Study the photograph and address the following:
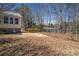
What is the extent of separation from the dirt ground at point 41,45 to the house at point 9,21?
5.3 inches

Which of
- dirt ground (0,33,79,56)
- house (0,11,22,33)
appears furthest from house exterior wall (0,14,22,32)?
dirt ground (0,33,79,56)

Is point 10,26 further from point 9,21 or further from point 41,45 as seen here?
point 41,45

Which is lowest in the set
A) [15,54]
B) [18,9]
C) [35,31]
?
[15,54]

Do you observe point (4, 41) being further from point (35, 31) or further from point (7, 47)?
point (35, 31)

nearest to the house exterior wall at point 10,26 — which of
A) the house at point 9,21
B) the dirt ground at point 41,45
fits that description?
the house at point 9,21

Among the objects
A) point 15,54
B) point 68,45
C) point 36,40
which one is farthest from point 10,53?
point 68,45

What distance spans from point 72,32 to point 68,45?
0.26 metres

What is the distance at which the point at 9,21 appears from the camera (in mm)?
6914

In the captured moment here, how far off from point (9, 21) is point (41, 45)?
76 centimetres

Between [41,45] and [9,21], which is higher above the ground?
[9,21]

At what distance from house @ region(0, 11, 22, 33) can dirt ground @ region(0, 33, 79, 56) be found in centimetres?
13

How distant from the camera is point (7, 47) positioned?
6.93 m

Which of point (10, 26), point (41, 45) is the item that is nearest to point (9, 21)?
point (10, 26)

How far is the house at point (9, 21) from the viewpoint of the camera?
6.91 metres
